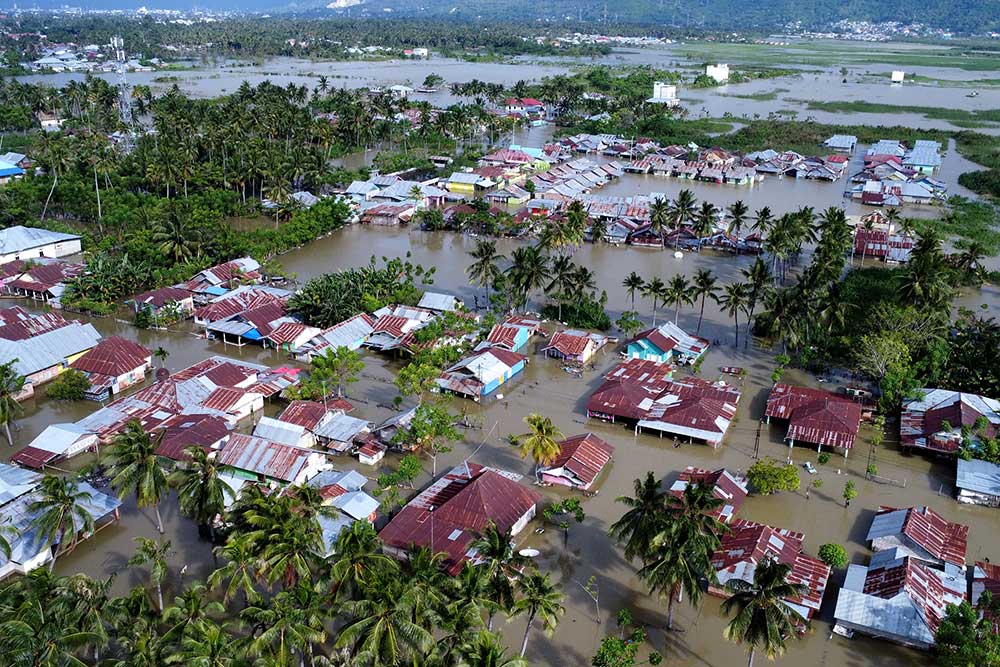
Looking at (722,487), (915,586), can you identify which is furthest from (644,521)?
(915,586)

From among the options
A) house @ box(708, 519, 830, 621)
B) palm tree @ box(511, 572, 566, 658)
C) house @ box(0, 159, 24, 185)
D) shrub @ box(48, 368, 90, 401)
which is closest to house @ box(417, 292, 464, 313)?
shrub @ box(48, 368, 90, 401)

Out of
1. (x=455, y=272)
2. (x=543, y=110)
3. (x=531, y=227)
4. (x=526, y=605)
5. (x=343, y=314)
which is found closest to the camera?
(x=526, y=605)

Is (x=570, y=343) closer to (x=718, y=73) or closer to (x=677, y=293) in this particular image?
(x=677, y=293)

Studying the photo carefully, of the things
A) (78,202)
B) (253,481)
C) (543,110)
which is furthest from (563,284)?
(543,110)

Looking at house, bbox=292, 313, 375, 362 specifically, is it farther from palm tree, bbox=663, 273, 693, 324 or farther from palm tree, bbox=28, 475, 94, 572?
palm tree, bbox=663, 273, 693, 324

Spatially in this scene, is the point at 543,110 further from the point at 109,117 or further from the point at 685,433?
the point at 685,433

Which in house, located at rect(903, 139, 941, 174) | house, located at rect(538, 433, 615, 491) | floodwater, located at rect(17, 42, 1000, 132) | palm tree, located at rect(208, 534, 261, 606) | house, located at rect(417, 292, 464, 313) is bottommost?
house, located at rect(538, 433, 615, 491)
